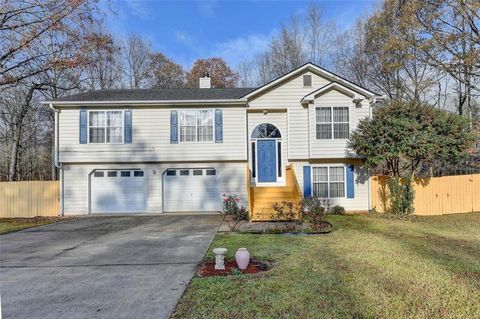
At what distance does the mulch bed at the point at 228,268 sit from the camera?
5.94 metres

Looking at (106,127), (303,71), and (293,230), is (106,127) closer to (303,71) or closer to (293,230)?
(303,71)

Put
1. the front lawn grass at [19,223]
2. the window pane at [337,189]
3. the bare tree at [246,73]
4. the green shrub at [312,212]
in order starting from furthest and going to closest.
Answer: the bare tree at [246,73], the window pane at [337,189], the front lawn grass at [19,223], the green shrub at [312,212]

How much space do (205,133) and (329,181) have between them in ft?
19.7

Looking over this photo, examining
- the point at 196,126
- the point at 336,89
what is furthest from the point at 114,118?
the point at 336,89

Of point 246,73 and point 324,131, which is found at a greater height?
point 246,73

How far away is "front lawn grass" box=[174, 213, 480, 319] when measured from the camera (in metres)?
4.28

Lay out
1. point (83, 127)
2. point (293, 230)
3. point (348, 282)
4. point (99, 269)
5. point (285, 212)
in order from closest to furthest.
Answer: point (348, 282) < point (99, 269) < point (293, 230) < point (285, 212) < point (83, 127)

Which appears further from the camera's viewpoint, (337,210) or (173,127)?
(173,127)

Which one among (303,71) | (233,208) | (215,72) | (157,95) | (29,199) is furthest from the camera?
(215,72)

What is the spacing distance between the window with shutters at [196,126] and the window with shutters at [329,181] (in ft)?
16.5

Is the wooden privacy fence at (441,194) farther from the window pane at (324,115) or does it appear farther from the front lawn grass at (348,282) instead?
the front lawn grass at (348,282)

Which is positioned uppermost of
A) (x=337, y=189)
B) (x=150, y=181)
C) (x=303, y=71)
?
(x=303, y=71)

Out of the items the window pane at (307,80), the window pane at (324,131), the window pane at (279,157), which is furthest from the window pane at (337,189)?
the window pane at (307,80)

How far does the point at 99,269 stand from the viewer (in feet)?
21.3
